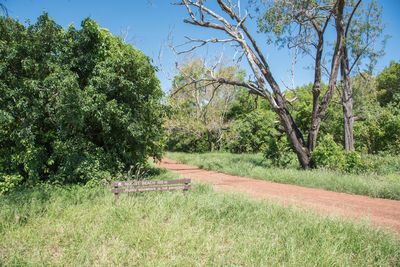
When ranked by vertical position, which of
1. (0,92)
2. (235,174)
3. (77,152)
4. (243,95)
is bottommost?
(235,174)

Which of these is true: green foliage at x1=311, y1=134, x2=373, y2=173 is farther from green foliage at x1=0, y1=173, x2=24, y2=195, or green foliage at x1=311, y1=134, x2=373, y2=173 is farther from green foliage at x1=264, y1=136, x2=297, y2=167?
green foliage at x1=0, y1=173, x2=24, y2=195

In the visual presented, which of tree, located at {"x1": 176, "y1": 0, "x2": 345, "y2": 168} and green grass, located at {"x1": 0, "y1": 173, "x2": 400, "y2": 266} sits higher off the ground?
tree, located at {"x1": 176, "y1": 0, "x2": 345, "y2": 168}

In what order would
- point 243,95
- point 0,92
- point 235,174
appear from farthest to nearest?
point 243,95
point 235,174
point 0,92

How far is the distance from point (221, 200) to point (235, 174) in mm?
7168

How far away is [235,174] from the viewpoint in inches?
503

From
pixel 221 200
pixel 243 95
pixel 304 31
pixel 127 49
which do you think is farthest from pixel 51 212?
pixel 243 95

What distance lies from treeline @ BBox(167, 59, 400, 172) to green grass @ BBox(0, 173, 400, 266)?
826 cm

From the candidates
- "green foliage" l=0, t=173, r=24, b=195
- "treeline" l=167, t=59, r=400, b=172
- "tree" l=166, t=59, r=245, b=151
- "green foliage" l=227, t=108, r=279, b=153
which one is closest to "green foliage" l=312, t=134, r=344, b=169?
"treeline" l=167, t=59, r=400, b=172

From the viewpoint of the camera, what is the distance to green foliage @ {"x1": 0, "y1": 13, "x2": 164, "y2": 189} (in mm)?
7059

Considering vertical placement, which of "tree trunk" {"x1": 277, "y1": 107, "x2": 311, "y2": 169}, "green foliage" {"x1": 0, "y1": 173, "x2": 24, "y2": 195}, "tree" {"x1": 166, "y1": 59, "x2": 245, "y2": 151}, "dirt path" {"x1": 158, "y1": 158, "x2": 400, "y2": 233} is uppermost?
"tree" {"x1": 166, "y1": 59, "x2": 245, "y2": 151}

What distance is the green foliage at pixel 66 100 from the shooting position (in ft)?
23.2

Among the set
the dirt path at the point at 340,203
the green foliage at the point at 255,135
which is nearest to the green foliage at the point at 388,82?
the green foliage at the point at 255,135

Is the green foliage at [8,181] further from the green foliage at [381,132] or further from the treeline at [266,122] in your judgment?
the green foliage at [381,132]

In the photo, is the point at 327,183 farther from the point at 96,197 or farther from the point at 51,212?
the point at 51,212
